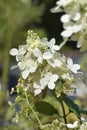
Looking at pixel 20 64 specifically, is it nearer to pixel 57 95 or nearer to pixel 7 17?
pixel 57 95

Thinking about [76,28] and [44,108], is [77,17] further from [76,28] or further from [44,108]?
[44,108]

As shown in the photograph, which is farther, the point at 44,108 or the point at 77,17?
the point at 44,108

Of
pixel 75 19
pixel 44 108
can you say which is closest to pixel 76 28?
pixel 75 19

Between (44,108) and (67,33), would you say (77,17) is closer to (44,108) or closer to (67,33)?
(67,33)

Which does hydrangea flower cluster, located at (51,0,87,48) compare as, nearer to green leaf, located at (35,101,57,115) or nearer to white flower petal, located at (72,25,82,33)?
white flower petal, located at (72,25,82,33)

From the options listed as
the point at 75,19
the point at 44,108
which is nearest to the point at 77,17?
the point at 75,19

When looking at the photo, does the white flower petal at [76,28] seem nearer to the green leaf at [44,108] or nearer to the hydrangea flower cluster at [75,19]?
the hydrangea flower cluster at [75,19]
